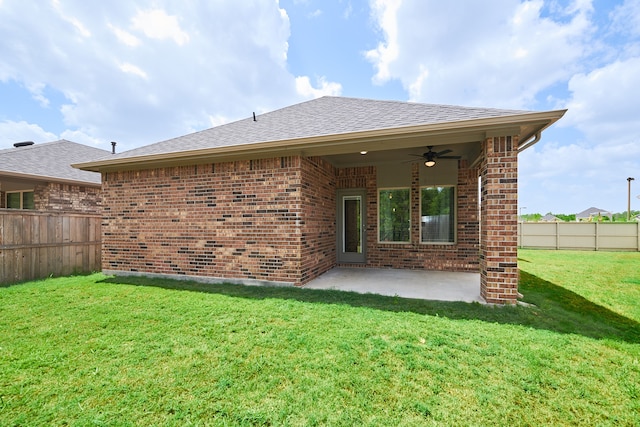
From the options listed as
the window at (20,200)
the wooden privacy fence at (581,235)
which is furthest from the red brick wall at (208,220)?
the wooden privacy fence at (581,235)

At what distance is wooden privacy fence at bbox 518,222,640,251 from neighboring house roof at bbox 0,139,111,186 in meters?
18.7

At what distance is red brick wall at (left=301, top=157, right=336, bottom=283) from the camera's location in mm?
5508

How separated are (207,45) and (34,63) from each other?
18.6ft

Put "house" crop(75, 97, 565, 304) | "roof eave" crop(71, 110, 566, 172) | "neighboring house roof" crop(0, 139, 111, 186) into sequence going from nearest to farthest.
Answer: "roof eave" crop(71, 110, 566, 172) < "house" crop(75, 97, 565, 304) < "neighboring house roof" crop(0, 139, 111, 186)

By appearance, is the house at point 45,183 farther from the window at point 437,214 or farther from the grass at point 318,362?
the window at point 437,214

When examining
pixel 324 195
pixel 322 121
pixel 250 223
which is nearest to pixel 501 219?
pixel 324 195

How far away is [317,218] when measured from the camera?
621 cm

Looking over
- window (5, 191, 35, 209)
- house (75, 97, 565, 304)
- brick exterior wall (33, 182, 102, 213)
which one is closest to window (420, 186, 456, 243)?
house (75, 97, 565, 304)

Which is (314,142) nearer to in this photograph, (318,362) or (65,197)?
(318,362)

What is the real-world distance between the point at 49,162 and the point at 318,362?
41.5ft

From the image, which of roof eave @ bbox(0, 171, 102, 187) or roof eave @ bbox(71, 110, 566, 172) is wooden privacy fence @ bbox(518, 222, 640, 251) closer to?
roof eave @ bbox(71, 110, 566, 172)

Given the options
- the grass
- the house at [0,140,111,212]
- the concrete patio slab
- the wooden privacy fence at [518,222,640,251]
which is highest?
the house at [0,140,111,212]

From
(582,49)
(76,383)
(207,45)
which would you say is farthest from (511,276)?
(207,45)

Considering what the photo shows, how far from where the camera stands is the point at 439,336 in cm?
301
